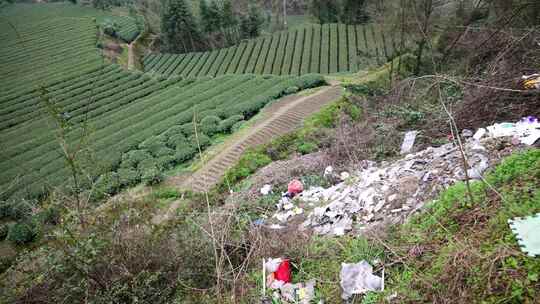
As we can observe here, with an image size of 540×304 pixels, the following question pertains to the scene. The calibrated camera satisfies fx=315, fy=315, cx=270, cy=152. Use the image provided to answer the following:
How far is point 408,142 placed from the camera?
24.2 feet

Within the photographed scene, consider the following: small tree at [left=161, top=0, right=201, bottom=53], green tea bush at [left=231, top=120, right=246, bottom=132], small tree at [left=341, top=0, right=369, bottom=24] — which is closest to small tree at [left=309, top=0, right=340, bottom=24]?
small tree at [left=341, top=0, right=369, bottom=24]

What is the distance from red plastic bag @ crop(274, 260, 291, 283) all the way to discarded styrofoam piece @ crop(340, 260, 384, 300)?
75 centimetres

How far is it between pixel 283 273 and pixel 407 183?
2.38 m

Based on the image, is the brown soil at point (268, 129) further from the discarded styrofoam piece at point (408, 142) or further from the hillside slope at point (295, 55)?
the hillside slope at point (295, 55)

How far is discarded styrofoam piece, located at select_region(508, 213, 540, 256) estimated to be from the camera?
270 centimetres

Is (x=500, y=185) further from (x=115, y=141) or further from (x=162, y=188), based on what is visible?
(x=115, y=141)

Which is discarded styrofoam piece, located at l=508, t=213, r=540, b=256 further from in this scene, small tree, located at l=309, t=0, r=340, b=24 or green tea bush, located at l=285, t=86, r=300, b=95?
small tree, located at l=309, t=0, r=340, b=24

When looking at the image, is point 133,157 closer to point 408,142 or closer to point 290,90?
point 290,90

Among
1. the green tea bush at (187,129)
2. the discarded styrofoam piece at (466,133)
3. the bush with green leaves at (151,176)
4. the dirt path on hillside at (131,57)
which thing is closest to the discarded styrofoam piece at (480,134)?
the discarded styrofoam piece at (466,133)

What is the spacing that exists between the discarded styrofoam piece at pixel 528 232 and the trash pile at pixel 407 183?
936 mm

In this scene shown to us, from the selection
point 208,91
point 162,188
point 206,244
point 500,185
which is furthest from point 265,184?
point 208,91

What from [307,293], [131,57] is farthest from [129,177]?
[131,57]

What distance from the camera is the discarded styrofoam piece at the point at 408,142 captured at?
23.7ft

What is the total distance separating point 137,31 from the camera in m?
46.4
